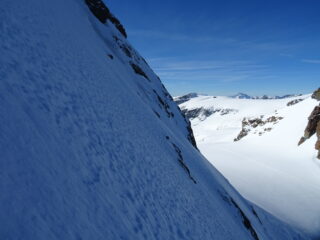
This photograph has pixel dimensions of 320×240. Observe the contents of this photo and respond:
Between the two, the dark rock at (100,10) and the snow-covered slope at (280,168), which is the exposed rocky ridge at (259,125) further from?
the dark rock at (100,10)

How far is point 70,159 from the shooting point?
5.14 m

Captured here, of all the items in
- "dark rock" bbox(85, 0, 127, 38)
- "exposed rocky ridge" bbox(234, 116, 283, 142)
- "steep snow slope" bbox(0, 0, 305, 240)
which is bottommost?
"steep snow slope" bbox(0, 0, 305, 240)

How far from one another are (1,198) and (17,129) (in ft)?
5.05

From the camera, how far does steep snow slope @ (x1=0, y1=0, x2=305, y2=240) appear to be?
12.5 ft

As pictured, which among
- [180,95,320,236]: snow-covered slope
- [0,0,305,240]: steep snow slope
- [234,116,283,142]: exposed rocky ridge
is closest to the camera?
[0,0,305,240]: steep snow slope

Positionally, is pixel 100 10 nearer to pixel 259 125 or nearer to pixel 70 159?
pixel 70 159

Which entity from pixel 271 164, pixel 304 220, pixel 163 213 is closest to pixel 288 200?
pixel 304 220

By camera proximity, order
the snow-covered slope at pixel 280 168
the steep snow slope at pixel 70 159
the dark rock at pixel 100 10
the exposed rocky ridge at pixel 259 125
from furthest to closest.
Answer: the exposed rocky ridge at pixel 259 125
the dark rock at pixel 100 10
the snow-covered slope at pixel 280 168
the steep snow slope at pixel 70 159

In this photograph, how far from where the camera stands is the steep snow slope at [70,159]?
3.81m

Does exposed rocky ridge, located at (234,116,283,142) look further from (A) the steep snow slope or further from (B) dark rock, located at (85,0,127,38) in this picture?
(A) the steep snow slope

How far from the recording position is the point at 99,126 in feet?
24.0

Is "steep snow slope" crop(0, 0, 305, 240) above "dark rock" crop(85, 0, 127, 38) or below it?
below

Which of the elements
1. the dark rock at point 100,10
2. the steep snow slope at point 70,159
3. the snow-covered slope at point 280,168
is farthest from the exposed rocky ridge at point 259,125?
the steep snow slope at point 70,159

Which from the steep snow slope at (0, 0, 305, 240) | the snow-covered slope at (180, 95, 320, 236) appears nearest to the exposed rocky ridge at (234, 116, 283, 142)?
the snow-covered slope at (180, 95, 320, 236)
